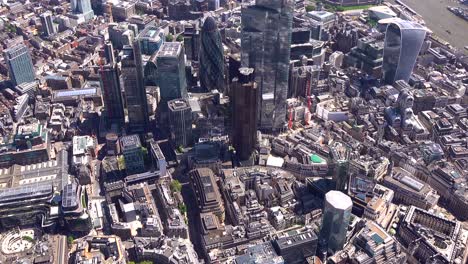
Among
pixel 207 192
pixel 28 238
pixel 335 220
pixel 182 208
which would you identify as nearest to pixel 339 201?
pixel 335 220

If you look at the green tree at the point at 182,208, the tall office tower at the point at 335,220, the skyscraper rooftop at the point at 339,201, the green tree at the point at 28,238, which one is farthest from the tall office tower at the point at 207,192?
the green tree at the point at 28,238

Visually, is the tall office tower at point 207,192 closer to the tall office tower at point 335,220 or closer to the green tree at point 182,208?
the green tree at point 182,208

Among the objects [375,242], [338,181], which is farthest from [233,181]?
[375,242]

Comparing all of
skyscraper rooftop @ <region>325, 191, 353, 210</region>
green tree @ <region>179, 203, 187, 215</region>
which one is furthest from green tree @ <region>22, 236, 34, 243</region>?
skyscraper rooftop @ <region>325, 191, 353, 210</region>

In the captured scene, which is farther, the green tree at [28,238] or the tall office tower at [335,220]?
the green tree at [28,238]

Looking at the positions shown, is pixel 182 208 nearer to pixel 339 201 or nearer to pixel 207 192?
pixel 207 192

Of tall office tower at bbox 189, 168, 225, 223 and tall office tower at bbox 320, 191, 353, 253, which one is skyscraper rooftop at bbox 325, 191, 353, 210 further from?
tall office tower at bbox 189, 168, 225, 223

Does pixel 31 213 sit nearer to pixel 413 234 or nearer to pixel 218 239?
pixel 218 239

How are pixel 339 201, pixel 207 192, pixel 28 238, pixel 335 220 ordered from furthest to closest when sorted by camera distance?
1. pixel 207 192
2. pixel 28 238
3. pixel 335 220
4. pixel 339 201

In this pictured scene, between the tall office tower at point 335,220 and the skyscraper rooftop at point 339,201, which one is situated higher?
the skyscraper rooftop at point 339,201
